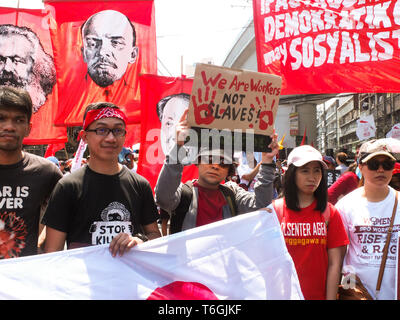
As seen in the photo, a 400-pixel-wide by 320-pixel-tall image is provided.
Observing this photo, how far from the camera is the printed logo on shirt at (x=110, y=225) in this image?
2152 millimetres

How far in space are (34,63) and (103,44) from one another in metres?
0.86

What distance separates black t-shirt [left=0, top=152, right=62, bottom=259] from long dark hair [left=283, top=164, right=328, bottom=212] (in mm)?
1499

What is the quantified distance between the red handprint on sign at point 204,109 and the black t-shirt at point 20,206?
96 cm

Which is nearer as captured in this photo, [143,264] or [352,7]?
[143,264]

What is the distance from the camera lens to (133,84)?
516 centimetres

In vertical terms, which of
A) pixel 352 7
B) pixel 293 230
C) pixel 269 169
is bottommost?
pixel 293 230

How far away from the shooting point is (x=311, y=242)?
249 centimetres

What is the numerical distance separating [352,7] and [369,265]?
2.83 metres

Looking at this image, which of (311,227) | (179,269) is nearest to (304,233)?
(311,227)

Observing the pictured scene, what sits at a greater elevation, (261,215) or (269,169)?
(269,169)

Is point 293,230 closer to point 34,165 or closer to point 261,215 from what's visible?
point 261,215

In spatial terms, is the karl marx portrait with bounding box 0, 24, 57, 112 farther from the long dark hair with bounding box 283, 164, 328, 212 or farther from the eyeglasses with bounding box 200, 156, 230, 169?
the long dark hair with bounding box 283, 164, 328, 212
